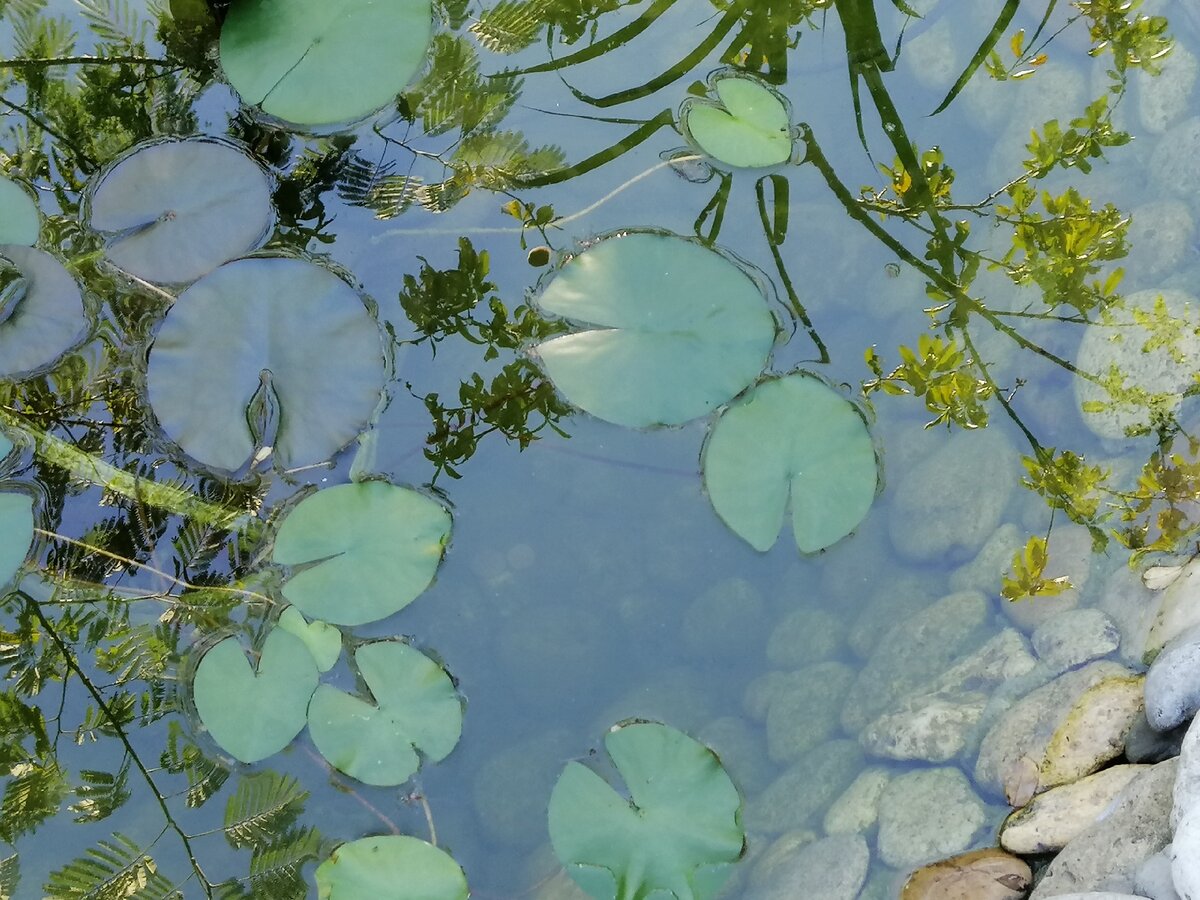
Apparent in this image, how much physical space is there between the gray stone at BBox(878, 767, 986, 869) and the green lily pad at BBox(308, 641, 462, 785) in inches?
40.9

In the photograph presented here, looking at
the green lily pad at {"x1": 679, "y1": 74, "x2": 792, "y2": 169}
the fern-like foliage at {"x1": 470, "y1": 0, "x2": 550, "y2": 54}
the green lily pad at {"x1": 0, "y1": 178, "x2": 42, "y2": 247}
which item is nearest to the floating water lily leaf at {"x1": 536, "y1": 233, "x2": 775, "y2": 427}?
the green lily pad at {"x1": 679, "y1": 74, "x2": 792, "y2": 169}

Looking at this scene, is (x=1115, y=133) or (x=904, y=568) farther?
(x=1115, y=133)

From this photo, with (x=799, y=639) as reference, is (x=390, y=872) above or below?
below

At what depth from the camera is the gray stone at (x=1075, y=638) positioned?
2037 mm

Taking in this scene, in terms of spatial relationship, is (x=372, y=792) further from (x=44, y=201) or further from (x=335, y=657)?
(x=44, y=201)

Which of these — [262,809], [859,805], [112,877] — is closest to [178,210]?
[262,809]

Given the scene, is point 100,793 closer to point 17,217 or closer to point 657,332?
point 17,217

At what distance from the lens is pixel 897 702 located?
214 centimetres

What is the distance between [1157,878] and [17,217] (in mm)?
2944

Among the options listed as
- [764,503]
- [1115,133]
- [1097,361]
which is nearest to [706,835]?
[764,503]

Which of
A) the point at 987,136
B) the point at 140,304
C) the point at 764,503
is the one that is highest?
the point at 987,136

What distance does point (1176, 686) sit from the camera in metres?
1.73

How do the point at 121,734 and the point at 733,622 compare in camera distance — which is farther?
the point at 733,622

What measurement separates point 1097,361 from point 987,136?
746mm
